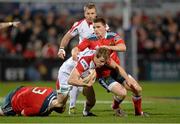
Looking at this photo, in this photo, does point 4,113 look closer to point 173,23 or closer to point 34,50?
point 34,50

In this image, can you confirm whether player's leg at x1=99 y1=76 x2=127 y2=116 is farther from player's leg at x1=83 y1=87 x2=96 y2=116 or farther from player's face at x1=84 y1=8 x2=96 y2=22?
player's face at x1=84 y1=8 x2=96 y2=22

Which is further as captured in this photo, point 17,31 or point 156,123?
point 17,31

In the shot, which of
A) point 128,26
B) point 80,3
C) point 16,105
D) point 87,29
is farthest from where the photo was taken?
point 80,3

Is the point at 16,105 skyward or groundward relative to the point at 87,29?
groundward

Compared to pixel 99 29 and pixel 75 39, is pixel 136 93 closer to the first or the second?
pixel 99 29

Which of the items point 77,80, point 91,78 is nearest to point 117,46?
point 91,78

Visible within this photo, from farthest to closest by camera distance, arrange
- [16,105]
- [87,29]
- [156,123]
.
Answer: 1. [87,29]
2. [16,105]
3. [156,123]

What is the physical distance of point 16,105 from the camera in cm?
1336

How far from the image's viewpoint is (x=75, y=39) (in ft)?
96.2

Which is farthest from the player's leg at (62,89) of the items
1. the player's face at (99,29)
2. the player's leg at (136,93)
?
the player's face at (99,29)

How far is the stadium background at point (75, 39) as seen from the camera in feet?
94.3

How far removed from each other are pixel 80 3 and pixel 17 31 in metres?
2.96

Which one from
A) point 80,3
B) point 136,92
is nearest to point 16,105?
point 136,92

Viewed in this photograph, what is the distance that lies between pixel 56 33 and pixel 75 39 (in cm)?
81
